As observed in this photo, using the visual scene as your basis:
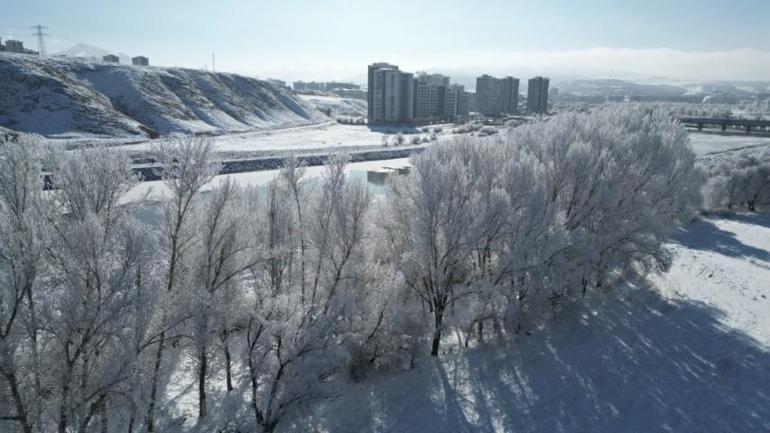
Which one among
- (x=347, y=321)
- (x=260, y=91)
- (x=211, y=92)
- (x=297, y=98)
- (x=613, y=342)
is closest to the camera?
(x=347, y=321)

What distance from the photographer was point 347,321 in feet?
41.2

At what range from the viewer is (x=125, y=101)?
2633 inches

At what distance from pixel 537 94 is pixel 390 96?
2759 inches

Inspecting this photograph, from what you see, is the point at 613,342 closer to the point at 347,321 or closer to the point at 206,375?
the point at 347,321

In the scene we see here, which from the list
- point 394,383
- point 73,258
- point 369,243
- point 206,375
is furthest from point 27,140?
point 394,383

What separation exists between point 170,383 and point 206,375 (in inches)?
64.1

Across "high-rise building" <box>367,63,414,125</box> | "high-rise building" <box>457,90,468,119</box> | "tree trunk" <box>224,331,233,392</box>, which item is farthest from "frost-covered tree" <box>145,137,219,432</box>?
"high-rise building" <box>457,90,468,119</box>

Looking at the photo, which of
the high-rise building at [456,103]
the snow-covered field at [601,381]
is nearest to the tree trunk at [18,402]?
the snow-covered field at [601,381]

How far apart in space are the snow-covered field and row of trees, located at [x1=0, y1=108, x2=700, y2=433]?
1085mm

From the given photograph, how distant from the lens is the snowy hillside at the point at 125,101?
181ft

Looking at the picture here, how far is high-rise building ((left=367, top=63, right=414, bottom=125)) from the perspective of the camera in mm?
100125

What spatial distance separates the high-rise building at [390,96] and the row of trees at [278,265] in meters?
82.1

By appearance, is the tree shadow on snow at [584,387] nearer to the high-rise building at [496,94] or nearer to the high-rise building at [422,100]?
the high-rise building at [422,100]

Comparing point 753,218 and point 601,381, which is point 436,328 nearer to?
point 601,381
